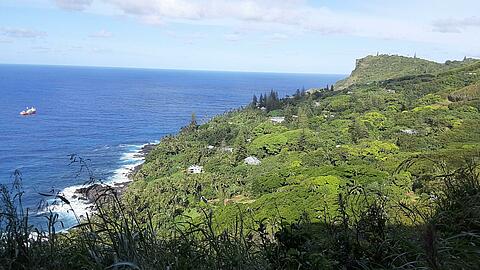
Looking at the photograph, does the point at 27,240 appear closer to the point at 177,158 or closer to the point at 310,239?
the point at 310,239

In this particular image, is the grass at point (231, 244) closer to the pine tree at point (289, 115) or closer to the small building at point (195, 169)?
the small building at point (195, 169)

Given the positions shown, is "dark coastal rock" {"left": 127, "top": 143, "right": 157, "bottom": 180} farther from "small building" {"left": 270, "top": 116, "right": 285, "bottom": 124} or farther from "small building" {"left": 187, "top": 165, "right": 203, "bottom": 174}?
"small building" {"left": 270, "top": 116, "right": 285, "bottom": 124}

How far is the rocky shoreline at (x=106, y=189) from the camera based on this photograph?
2373 mm

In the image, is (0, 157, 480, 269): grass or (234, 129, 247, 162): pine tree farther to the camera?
(234, 129, 247, 162): pine tree

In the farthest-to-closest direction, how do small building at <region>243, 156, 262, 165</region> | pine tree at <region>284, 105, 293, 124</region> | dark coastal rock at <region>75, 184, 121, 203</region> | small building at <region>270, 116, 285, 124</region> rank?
1. small building at <region>270, 116, 285, 124</region>
2. pine tree at <region>284, 105, 293, 124</region>
3. small building at <region>243, 156, 262, 165</region>
4. dark coastal rock at <region>75, 184, 121, 203</region>

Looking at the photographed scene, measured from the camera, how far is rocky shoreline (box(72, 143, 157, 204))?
2.37 m

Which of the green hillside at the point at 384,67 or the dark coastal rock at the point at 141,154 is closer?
the dark coastal rock at the point at 141,154

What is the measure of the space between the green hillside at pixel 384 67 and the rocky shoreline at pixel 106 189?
69.0m

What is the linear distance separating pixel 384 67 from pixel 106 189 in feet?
427

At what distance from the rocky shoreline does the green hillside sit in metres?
69.0

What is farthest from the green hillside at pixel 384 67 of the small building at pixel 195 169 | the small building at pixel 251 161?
the small building at pixel 195 169

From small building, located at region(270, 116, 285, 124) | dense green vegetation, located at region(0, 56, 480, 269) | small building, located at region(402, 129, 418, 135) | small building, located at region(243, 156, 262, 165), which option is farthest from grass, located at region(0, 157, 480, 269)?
small building, located at region(270, 116, 285, 124)

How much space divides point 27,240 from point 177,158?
146 feet

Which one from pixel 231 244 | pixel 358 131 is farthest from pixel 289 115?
pixel 231 244
